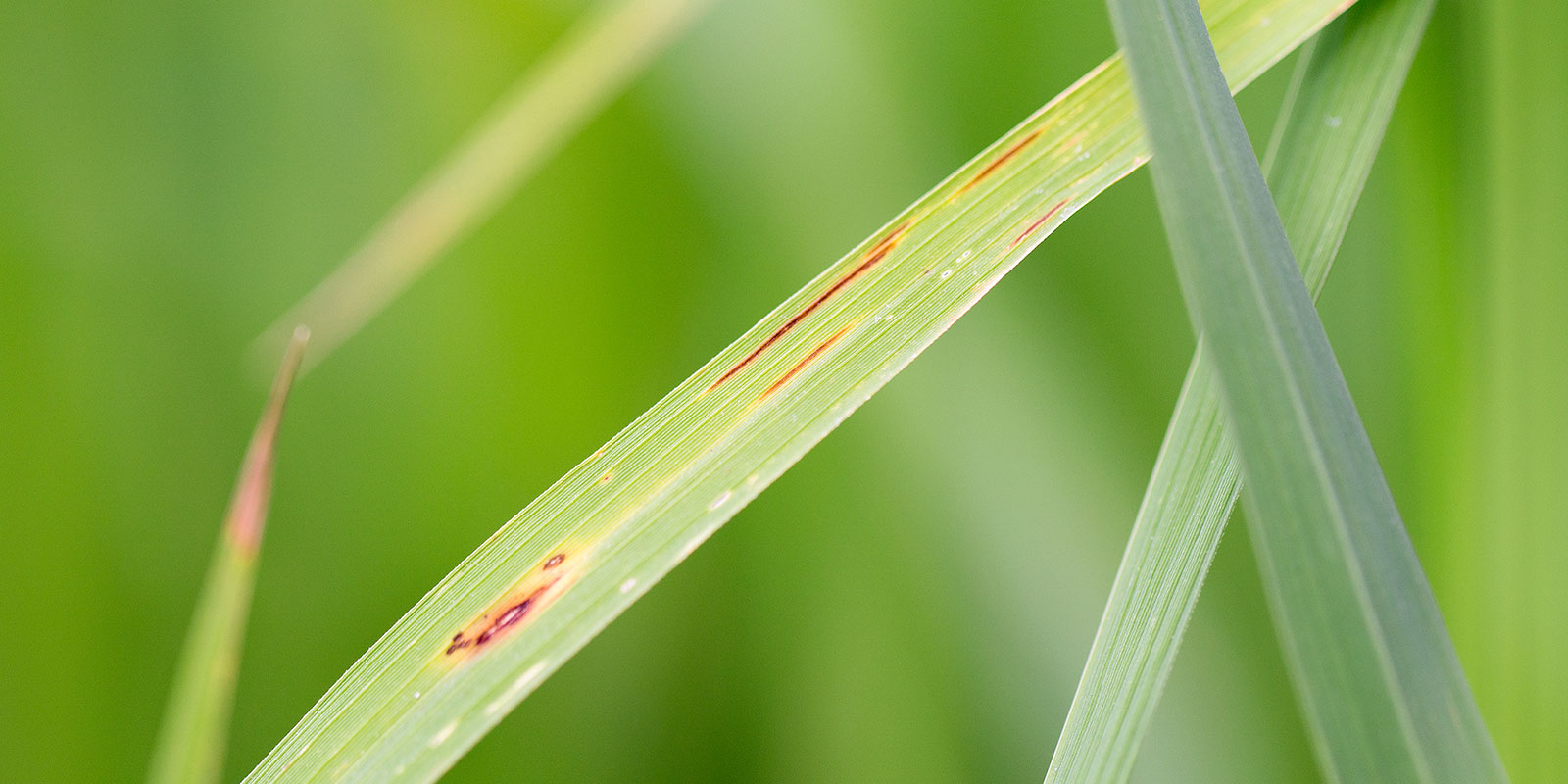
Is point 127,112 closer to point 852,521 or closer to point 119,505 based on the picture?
point 119,505

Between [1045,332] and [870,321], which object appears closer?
[870,321]

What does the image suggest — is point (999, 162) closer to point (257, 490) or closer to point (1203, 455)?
point (1203, 455)

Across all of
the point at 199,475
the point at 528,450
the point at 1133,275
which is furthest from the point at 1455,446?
the point at 199,475

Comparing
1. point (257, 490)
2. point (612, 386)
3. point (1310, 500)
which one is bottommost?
point (1310, 500)

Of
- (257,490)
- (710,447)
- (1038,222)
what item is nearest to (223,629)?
(257,490)

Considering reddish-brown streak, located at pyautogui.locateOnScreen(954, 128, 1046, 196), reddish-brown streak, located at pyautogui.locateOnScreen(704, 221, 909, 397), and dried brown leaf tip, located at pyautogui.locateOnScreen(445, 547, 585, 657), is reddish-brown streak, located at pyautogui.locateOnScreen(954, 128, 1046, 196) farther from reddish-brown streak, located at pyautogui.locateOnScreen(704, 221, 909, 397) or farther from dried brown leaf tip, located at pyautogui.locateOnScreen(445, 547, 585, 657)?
dried brown leaf tip, located at pyautogui.locateOnScreen(445, 547, 585, 657)

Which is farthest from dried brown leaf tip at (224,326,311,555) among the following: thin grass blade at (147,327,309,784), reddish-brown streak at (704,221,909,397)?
reddish-brown streak at (704,221,909,397)
